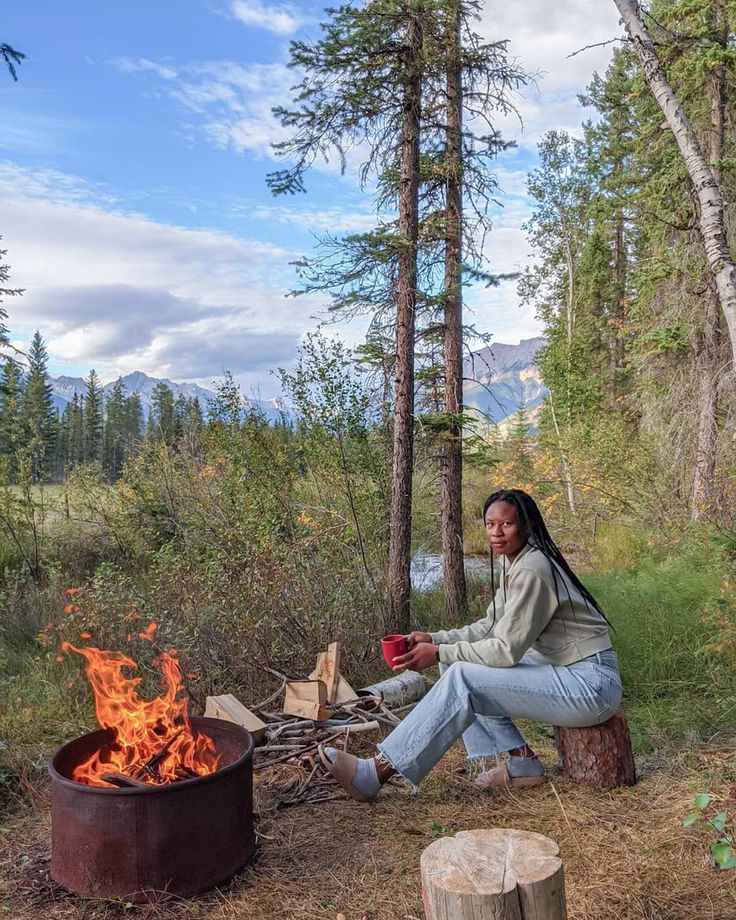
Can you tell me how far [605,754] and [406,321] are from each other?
186 inches

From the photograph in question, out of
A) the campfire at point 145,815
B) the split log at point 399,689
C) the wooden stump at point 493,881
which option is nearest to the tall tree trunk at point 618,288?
the split log at point 399,689

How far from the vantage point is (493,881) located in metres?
2.01

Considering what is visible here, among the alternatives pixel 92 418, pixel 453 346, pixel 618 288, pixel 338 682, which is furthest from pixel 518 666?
pixel 92 418

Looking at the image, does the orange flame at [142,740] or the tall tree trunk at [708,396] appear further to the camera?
the tall tree trunk at [708,396]

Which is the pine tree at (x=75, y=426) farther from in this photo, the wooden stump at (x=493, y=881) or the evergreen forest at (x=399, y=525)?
the wooden stump at (x=493, y=881)

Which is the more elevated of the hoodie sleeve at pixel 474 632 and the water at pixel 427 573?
the hoodie sleeve at pixel 474 632

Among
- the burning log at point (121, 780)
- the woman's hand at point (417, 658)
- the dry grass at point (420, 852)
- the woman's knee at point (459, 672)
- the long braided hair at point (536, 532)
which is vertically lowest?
the dry grass at point (420, 852)

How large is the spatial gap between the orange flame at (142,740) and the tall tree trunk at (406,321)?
370cm

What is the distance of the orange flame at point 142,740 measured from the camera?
3225 millimetres

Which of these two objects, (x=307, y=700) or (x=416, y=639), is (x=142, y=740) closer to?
(x=416, y=639)

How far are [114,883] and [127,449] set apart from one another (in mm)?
7588

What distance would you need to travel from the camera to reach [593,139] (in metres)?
21.7

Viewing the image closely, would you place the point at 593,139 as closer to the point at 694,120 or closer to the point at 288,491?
the point at 694,120

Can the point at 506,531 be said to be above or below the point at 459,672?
above
